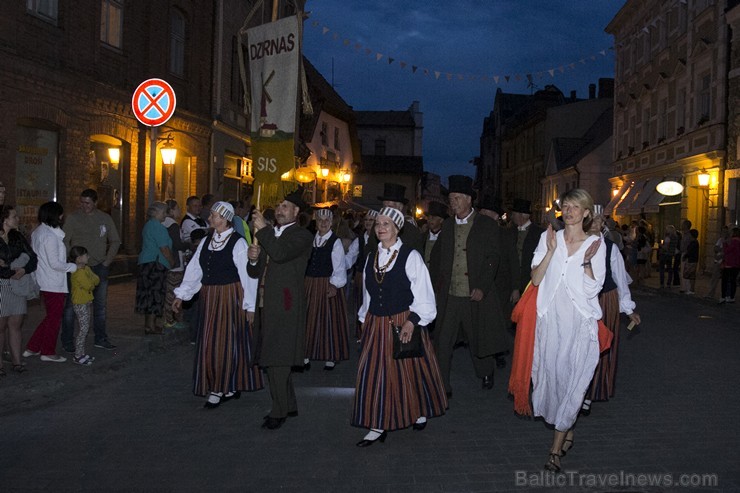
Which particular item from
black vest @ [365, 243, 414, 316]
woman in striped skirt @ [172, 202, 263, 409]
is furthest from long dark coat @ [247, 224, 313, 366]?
black vest @ [365, 243, 414, 316]

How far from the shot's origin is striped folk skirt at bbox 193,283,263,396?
6.46 metres

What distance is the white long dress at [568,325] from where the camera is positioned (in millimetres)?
5035

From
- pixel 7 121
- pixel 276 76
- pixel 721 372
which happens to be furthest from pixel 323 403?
pixel 7 121

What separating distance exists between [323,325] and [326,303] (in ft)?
0.90

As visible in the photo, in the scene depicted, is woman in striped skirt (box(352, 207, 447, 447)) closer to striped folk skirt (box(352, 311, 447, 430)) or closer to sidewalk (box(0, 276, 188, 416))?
striped folk skirt (box(352, 311, 447, 430))

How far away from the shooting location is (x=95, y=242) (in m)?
8.88

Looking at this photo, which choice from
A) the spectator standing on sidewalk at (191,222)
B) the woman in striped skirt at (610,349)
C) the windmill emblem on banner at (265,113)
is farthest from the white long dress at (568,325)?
the spectator standing on sidewalk at (191,222)

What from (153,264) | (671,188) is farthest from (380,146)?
(153,264)

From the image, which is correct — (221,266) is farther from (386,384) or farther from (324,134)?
(324,134)

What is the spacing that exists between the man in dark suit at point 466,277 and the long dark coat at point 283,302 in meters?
1.70

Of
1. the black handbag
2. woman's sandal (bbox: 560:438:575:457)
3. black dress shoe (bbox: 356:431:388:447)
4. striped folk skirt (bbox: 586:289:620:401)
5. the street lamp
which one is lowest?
black dress shoe (bbox: 356:431:388:447)

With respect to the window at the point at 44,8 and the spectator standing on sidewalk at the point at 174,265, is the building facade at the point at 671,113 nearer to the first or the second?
the spectator standing on sidewalk at the point at 174,265

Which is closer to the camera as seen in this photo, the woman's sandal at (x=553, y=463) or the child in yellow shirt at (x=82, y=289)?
the woman's sandal at (x=553, y=463)

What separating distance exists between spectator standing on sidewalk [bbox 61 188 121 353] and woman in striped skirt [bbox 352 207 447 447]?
4.48 metres
